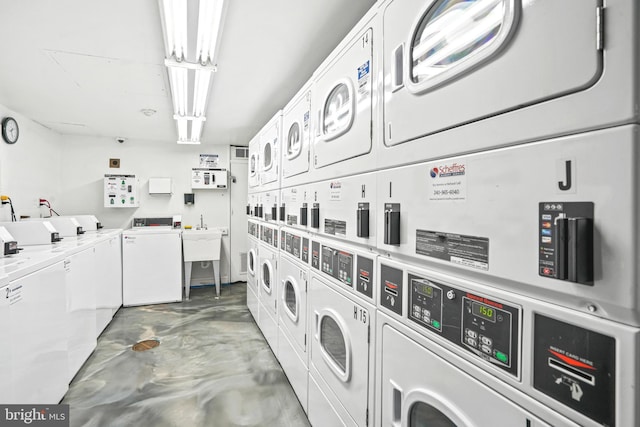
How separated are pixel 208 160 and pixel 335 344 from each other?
4876mm

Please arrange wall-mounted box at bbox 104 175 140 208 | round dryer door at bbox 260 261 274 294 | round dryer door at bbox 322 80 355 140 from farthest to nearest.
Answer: wall-mounted box at bbox 104 175 140 208 → round dryer door at bbox 260 261 274 294 → round dryer door at bbox 322 80 355 140

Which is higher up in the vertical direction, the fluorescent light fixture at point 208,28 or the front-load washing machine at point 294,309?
the fluorescent light fixture at point 208,28

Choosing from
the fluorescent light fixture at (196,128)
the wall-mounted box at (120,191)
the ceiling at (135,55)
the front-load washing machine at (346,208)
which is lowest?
the front-load washing machine at (346,208)

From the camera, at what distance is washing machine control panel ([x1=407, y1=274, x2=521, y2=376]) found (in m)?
0.78

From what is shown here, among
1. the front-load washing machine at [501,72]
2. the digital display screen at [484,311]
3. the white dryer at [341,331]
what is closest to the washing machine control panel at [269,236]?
the white dryer at [341,331]

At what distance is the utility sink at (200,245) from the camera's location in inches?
199

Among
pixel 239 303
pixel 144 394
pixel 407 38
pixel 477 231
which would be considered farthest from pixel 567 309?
pixel 239 303

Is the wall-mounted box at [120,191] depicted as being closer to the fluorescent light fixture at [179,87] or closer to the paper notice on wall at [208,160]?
the paper notice on wall at [208,160]

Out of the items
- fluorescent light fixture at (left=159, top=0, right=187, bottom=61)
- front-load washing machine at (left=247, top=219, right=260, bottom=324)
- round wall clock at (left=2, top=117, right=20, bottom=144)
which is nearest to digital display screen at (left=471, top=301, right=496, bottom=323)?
fluorescent light fixture at (left=159, top=0, right=187, bottom=61)

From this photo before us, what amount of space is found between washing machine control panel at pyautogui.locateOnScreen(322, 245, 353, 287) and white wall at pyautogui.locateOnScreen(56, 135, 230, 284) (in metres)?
4.35

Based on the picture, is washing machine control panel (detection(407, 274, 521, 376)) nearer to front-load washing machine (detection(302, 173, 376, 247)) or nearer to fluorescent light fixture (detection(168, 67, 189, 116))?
front-load washing machine (detection(302, 173, 376, 247))

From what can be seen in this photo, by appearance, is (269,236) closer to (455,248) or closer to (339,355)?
(339,355)

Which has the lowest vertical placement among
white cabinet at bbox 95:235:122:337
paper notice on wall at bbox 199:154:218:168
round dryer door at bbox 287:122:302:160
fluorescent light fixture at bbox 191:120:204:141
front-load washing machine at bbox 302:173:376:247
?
white cabinet at bbox 95:235:122:337

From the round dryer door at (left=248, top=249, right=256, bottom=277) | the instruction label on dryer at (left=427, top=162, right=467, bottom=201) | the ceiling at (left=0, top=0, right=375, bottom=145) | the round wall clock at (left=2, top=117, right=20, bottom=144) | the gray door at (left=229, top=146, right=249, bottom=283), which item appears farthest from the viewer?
the gray door at (left=229, top=146, right=249, bottom=283)
